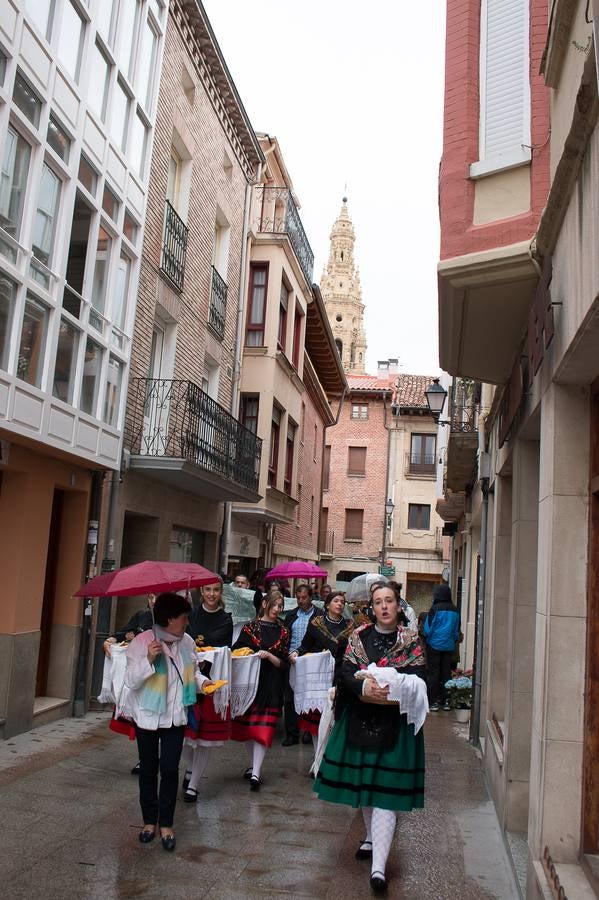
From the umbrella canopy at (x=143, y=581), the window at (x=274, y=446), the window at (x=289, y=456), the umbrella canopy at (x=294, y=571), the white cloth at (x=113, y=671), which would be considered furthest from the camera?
the window at (x=289, y=456)

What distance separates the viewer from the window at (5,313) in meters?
9.08

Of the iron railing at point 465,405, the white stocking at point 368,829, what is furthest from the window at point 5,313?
the iron railing at point 465,405

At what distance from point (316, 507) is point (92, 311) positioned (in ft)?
81.7

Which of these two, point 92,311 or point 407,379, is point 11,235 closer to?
point 92,311

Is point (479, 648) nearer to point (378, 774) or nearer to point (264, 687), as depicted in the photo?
point (264, 687)

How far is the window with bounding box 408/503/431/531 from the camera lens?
4850 cm

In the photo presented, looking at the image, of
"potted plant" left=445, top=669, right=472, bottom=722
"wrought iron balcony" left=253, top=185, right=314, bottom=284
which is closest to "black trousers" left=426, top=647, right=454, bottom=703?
"potted plant" left=445, top=669, right=472, bottom=722

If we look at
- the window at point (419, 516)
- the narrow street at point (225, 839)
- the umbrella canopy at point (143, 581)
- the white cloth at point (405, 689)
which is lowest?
the narrow street at point (225, 839)

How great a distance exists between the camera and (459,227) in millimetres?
7133

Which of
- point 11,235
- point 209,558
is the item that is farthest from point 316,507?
point 11,235

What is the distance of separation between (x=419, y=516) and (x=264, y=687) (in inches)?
1598

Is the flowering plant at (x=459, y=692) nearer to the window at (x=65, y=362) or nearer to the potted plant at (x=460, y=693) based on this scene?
the potted plant at (x=460, y=693)

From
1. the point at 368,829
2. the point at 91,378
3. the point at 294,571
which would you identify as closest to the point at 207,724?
the point at 368,829

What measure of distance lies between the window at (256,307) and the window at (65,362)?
439 inches
